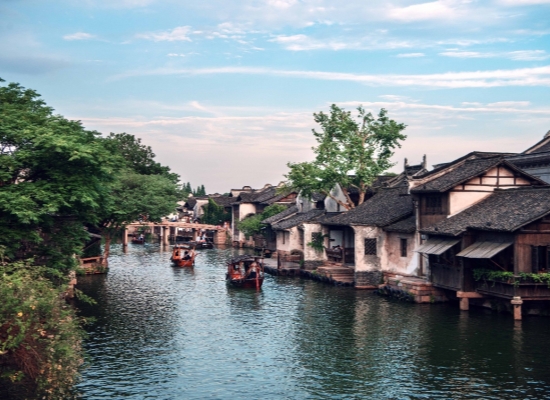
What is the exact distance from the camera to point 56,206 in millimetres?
27500

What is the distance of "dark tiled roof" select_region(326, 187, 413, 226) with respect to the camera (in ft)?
156

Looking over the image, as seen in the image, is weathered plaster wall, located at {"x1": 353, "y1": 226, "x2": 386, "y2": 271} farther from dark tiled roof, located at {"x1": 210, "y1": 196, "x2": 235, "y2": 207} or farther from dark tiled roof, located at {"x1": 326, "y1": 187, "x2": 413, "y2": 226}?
dark tiled roof, located at {"x1": 210, "y1": 196, "x2": 235, "y2": 207}

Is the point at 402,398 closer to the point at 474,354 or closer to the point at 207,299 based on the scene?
the point at 474,354

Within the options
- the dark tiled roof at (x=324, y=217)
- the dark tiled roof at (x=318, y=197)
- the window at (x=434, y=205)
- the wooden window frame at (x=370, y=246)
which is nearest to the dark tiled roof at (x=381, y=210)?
the dark tiled roof at (x=324, y=217)

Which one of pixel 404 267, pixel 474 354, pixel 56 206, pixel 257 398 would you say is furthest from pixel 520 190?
pixel 56 206

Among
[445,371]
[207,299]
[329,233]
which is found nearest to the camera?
[445,371]

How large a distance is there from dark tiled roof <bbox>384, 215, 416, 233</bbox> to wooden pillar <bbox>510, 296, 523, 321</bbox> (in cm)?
1028

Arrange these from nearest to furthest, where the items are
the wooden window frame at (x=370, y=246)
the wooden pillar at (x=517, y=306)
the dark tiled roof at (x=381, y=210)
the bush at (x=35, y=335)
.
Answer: the bush at (x=35, y=335) < the wooden pillar at (x=517, y=306) < the dark tiled roof at (x=381, y=210) < the wooden window frame at (x=370, y=246)

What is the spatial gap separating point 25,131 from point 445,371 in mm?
19065

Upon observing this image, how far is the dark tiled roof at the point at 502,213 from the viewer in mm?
34156

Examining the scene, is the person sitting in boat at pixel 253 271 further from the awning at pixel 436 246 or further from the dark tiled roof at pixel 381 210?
the awning at pixel 436 246

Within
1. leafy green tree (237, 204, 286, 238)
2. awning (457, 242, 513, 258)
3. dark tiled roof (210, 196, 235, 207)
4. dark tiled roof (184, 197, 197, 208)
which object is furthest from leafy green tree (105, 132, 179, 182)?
dark tiled roof (184, 197, 197, 208)

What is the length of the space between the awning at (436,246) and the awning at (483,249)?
1.15 metres

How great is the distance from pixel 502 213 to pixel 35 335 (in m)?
→ 25.6
